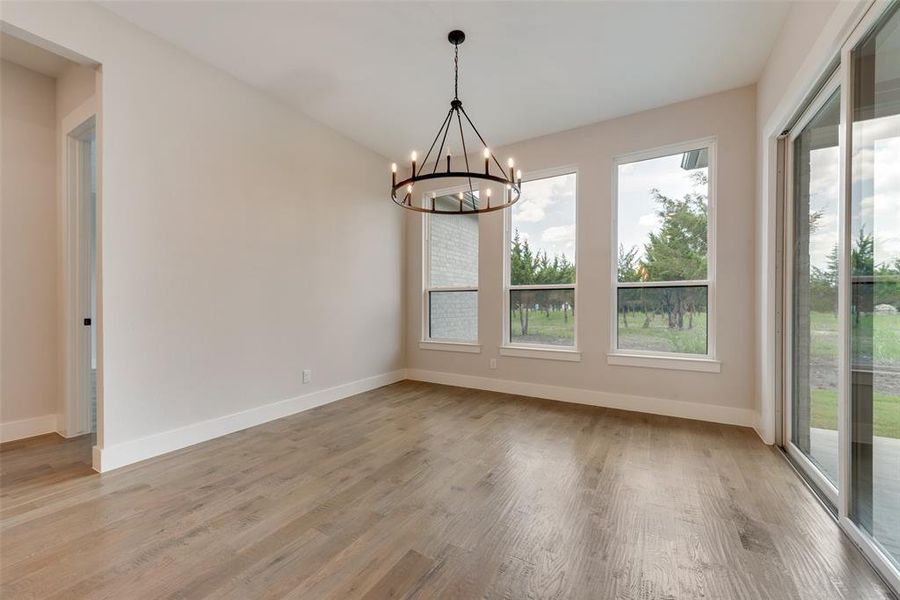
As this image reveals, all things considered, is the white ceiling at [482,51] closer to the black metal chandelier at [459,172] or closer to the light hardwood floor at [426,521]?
the black metal chandelier at [459,172]

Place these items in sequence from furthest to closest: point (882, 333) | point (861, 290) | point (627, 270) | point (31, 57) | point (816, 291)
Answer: point (627, 270) → point (31, 57) → point (816, 291) → point (861, 290) → point (882, 333)

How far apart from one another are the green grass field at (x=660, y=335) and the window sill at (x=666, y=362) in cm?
10

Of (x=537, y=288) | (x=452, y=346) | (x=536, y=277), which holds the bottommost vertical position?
(x=452, y=346)

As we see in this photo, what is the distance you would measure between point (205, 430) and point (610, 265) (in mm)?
4102

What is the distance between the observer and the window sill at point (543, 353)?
13.8 ft

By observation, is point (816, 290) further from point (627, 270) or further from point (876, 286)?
point (627, 270)

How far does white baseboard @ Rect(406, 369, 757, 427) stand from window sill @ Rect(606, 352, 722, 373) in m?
0.33

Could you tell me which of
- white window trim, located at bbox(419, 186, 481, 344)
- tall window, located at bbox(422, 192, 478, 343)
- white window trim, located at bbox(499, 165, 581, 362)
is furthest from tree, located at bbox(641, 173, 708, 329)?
white window trim, located at bbox(419, 186, 481, 344)

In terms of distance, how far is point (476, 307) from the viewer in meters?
4.97

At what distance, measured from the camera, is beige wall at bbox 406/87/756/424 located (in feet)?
11.2

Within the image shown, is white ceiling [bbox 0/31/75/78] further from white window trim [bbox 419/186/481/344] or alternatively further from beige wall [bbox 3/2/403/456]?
white window trim [bbox 419/186/481/344]

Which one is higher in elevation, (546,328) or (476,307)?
(476,307)

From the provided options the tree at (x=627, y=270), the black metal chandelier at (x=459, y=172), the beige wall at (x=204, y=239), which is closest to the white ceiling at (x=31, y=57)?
the beige wall at (x=204, y=239)

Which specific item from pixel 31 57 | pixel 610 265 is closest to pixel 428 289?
pixel 610 265
